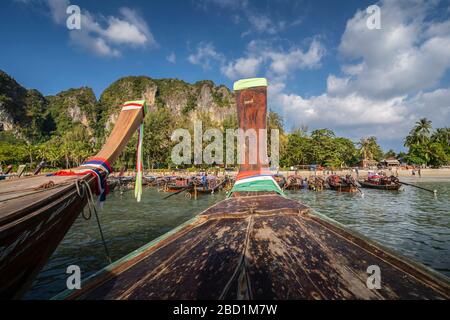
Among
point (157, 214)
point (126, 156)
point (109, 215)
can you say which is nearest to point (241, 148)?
point (157, 214)

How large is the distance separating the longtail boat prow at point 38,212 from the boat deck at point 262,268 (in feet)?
2.71

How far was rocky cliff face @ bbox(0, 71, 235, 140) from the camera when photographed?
108 m

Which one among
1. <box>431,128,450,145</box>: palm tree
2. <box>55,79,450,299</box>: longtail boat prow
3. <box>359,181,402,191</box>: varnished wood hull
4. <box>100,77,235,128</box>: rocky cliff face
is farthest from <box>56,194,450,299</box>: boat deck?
<box>100,77,235,128</box>: rocky cliff face

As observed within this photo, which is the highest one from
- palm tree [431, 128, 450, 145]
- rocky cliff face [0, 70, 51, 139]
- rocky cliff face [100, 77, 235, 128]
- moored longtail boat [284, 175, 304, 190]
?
rocky cliff face [100, 77, 235, 128]

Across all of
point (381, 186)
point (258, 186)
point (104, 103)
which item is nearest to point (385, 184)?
point (381, 186)

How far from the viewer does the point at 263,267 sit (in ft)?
6.28

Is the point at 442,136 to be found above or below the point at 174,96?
below

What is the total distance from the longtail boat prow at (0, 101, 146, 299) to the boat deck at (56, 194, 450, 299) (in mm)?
827

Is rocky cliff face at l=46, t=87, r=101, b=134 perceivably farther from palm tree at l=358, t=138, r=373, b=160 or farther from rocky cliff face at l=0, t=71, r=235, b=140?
palm tree at l=358, t=138, r=373, b=160

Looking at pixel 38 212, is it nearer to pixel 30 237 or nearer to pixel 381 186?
pixel 30 237

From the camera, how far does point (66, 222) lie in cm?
309

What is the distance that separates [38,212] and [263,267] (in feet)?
7.47
